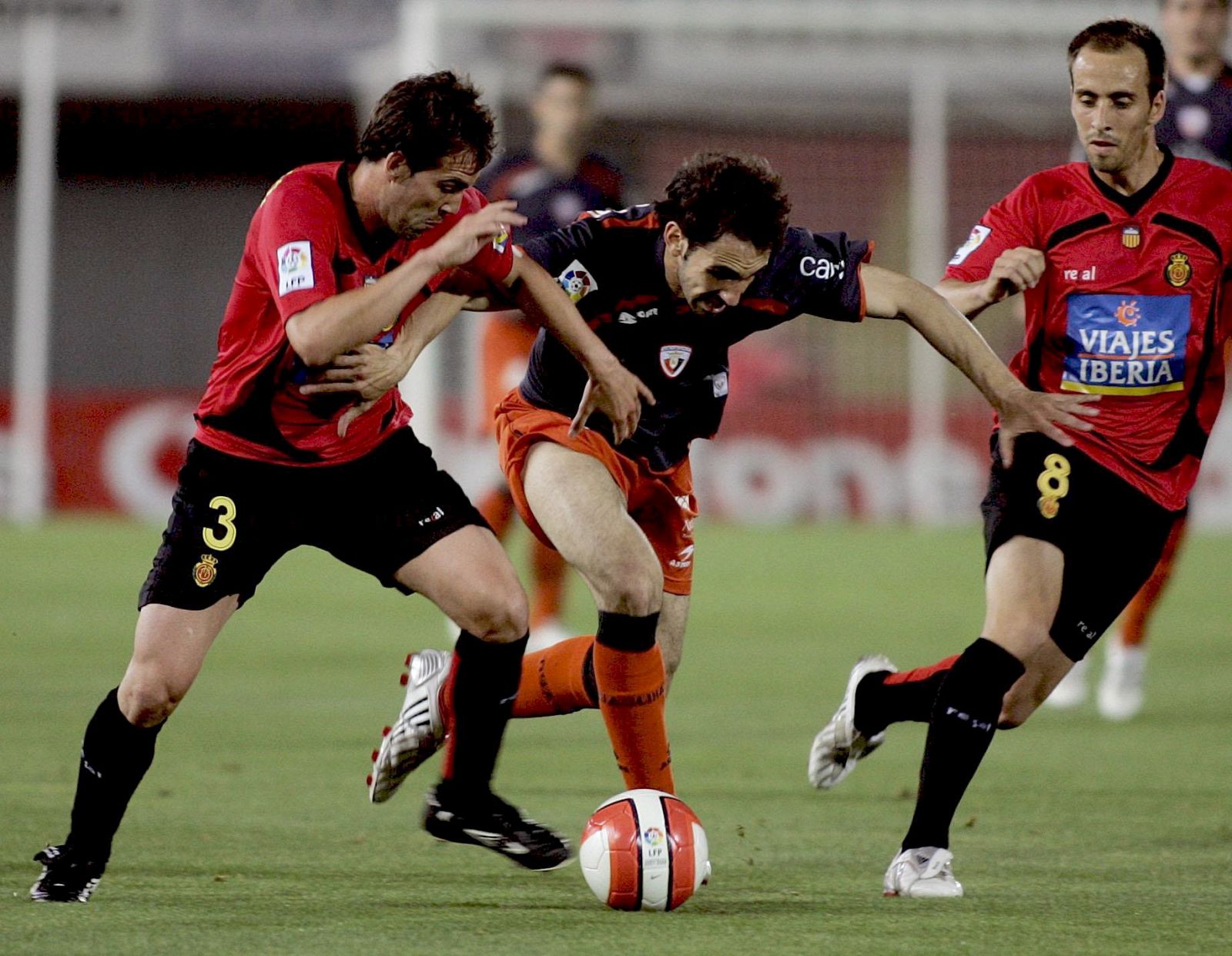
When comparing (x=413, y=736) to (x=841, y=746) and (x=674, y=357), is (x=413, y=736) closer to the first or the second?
(x=674, y=357)

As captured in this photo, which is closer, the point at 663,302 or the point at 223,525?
the point at 223,525

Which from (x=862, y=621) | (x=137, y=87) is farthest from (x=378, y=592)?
(x=137, y=87)

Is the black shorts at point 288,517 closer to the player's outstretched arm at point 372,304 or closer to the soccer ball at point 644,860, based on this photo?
the player's outstretched arm at point 372,304

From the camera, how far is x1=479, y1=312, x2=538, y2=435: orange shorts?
1045 centimetres

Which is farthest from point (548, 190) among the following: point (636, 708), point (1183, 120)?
point (636, 708)

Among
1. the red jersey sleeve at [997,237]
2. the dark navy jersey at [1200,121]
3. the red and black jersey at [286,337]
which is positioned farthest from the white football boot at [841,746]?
the dark navy jersey at [1200,121]

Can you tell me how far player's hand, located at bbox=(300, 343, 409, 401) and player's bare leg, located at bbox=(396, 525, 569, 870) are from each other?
0.49 meters

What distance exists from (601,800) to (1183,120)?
372cm

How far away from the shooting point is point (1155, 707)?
8750 millimetres

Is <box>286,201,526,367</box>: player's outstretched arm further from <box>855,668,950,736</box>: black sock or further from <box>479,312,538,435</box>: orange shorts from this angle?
<box>479,312,538,435</box>: orange shorts

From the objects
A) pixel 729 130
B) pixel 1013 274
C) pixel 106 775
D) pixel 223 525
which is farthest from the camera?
pixel 729 130

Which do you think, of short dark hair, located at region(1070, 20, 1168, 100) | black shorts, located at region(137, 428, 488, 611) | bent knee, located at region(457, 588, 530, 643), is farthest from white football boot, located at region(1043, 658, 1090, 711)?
black shorts, located at region(137, 428, 488, 611)

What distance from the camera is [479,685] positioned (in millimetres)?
5324

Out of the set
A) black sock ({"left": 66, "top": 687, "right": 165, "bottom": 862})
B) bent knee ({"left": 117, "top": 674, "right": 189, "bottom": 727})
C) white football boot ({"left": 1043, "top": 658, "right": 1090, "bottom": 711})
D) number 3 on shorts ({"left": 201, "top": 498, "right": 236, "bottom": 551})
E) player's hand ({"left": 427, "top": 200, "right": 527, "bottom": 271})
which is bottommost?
white football boot ({"left": 1043, "top": 658, "right": 1090, "bottom": 711})
